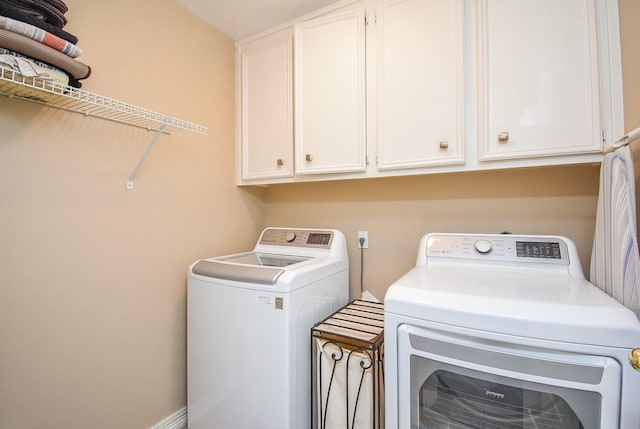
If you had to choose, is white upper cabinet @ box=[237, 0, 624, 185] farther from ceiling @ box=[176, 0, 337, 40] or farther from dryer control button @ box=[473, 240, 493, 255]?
dryer control button @ box=[473, 240, 493, 255]

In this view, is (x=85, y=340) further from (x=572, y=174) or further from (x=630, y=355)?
(x=572, y=174)

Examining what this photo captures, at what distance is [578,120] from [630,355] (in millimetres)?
858

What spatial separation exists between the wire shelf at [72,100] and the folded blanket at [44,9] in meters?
0.22

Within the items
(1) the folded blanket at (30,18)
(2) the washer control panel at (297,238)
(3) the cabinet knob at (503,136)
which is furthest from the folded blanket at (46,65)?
(3) the cabinet knob at (503,136)

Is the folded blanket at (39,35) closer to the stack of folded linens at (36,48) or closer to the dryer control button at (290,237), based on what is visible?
the stack of folded linens at (36,48)

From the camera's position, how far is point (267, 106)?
185cm

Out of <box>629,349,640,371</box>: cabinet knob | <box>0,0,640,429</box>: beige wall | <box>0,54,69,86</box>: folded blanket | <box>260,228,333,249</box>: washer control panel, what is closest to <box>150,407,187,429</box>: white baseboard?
<box>0,0,640,429</box>: beige wall

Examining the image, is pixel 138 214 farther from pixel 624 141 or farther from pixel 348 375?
pixel 624 141

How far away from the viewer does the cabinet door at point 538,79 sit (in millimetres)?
1087

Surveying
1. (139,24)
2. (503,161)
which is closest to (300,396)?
(503,161)

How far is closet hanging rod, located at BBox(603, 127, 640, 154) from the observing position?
0.83 m

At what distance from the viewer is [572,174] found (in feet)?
4.45

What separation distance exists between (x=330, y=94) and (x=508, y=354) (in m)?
1.39

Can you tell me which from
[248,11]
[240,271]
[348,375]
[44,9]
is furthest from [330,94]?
[348,375]
